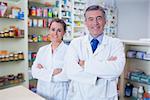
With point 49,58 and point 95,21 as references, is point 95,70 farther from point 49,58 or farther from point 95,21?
point 49,58

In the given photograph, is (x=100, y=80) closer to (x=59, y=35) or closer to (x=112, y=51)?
(x=112, y=51)

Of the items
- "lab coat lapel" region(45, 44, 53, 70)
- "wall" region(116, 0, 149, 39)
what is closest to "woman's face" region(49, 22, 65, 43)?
"lab coat lapel" region(45, 44, 53, 70)

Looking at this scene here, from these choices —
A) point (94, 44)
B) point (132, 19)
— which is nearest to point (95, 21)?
point (94, 44)

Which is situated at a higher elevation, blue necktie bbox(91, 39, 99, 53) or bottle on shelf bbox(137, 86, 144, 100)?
blue necktie bbox(91, 39, 99, 53)

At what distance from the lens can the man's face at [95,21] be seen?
1.36 metres

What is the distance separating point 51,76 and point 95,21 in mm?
564

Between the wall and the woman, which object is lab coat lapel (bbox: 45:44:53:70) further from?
the wall

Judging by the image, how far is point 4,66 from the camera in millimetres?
3104

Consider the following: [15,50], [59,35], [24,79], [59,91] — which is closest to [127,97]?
[59,91]

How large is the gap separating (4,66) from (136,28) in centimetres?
423

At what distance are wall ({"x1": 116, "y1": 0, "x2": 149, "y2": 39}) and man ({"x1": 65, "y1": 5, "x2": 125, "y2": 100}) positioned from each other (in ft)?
15.5

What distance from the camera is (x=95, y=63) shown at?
136 cm

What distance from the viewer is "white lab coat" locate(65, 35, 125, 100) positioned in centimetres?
135

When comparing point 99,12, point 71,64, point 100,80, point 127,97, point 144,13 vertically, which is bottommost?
point 127,97
